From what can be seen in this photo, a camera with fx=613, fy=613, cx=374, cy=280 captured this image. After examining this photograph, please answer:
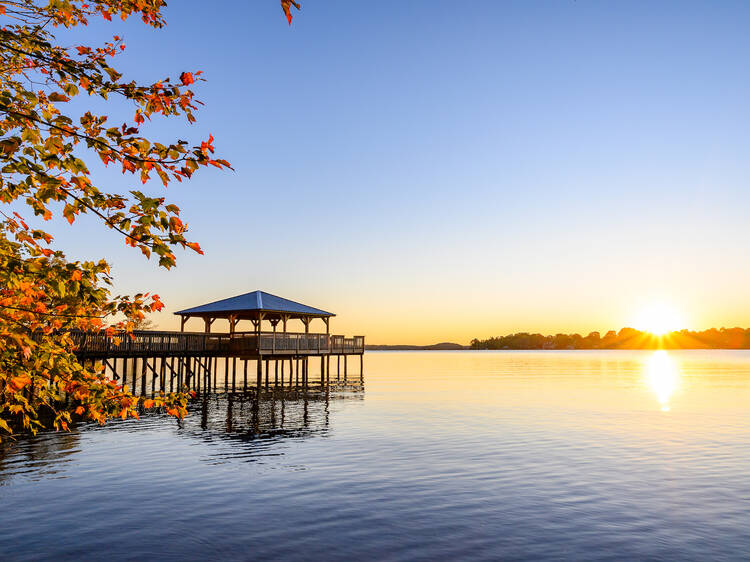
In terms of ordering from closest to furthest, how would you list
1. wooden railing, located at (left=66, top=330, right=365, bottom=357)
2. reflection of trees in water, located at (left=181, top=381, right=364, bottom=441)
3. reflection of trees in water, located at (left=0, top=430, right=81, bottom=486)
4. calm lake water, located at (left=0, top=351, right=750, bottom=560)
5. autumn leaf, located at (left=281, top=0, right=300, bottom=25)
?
autumn leaf, located at (left=281, top=0, right=300, bottom=25) < calm lake water, located at (left=0, top=351, right=750, bottom=560) < reflection of trees in water, located at (left=0, top=430, right=81, bottom=486) < reflection of trees in water, located at (left=181, top=381, right=364, bottom=441) < wooden railing, located at (left=66, top=330, right=365, bottom=357)

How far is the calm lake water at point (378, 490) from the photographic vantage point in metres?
10.8

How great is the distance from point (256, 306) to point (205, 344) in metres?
3.98

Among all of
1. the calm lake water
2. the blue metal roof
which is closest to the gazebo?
the blue metal roof

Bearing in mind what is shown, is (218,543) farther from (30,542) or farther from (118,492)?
(118,492)

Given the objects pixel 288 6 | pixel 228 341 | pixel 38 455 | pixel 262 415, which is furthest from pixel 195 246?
pixel 228 341

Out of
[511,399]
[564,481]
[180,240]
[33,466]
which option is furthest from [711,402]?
[180,240]

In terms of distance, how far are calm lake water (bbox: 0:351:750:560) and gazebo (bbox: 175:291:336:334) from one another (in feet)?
42.2

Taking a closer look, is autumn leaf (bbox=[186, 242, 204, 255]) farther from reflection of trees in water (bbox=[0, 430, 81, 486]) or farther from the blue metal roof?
the blue metal roof

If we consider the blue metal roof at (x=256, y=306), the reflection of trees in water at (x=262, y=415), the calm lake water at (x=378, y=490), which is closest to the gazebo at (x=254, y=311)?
the blue metal roof at (x=256, y=306)

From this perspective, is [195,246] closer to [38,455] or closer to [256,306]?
[38,455]

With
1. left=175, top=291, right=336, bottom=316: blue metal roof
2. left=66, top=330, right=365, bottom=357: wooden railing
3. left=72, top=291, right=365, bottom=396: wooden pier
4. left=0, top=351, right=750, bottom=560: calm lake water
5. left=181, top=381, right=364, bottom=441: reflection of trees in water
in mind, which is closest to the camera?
left=0, top=351, right=750, bottom=560: calm lake water

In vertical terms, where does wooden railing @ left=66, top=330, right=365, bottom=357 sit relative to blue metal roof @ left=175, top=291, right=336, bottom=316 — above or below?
below

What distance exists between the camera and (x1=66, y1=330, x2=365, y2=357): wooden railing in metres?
31.7

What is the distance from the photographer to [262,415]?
30000mm
